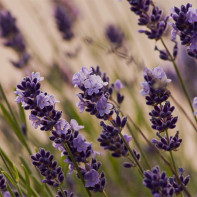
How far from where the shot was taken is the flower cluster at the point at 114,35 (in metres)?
2.53

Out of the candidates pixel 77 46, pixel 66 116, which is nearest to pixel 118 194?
pixel 66 116

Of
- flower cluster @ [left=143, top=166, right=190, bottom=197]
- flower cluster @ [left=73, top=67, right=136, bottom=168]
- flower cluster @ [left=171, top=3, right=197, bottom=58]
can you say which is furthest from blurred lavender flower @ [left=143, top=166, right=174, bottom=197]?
flower cluster @ [left=171, top=3, right=197, bottom=58]

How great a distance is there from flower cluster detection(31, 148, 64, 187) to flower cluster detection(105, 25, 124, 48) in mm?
1454

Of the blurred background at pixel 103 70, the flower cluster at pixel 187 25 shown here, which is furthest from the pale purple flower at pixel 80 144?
the blurred background at pixel 103 70

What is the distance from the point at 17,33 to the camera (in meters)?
2.62

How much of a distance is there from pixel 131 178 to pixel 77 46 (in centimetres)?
101

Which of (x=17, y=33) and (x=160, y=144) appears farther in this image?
(x=17, y=33)

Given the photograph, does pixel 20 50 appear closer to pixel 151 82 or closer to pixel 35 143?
pixel 35 143

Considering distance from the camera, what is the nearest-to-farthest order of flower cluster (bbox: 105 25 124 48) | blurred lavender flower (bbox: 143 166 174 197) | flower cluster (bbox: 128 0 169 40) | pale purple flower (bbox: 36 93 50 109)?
blurred lavender flower (bbox: 143 166 174 197), pale purple flower (bbox: 36 93 50 109), flower cluster (bbox: 128 0 169 40), flower cluster (bbox: 105 25 124 48)

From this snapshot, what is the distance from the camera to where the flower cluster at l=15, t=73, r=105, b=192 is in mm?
1037

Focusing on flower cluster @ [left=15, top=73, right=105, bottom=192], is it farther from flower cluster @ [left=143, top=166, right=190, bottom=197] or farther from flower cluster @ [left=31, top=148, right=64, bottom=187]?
flower cluster @ [left=143, top=166, right=190, bottom=197]

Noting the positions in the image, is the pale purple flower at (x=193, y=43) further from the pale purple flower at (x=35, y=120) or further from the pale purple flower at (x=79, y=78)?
the pale purple flower at (x=35, y=120)

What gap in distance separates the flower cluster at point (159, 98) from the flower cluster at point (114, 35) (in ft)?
4.53

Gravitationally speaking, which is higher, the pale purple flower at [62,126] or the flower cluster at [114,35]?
the flower cluster at [114,35]
